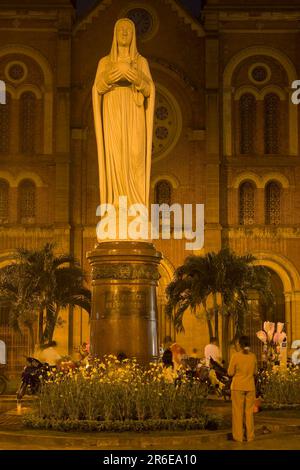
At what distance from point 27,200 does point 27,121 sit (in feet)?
11.8

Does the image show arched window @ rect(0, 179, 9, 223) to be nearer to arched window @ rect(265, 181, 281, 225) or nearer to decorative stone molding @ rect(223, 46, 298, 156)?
decorative stone molding @ rect(223, 46, 298, 156)

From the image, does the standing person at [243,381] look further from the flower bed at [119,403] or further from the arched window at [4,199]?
the arched window at [4,199]

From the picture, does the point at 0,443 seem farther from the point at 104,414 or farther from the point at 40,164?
the point at 40,164

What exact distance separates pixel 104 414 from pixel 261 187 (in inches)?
1156

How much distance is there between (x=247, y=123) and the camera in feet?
140

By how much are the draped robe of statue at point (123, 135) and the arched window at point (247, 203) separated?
26396 millimetres

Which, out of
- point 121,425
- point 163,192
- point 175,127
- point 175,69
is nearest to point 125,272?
point 121,425

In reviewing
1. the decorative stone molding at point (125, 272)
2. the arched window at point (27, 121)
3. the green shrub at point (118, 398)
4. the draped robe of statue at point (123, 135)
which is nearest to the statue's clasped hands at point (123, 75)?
the draped robe of statue at point (123, 135)

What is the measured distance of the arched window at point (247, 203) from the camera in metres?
41.9

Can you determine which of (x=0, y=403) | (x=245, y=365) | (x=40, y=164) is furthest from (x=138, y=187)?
(x=40, y=164)

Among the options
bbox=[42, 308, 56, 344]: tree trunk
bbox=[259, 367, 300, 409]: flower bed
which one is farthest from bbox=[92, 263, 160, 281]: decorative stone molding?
bbox=[42, 308, 56, 344]: tree trunk

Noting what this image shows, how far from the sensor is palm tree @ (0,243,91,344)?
1276 inches

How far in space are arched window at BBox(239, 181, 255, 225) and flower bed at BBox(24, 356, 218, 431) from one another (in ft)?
92.7

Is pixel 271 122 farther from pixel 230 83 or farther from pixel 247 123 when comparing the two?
pixel 230 83
